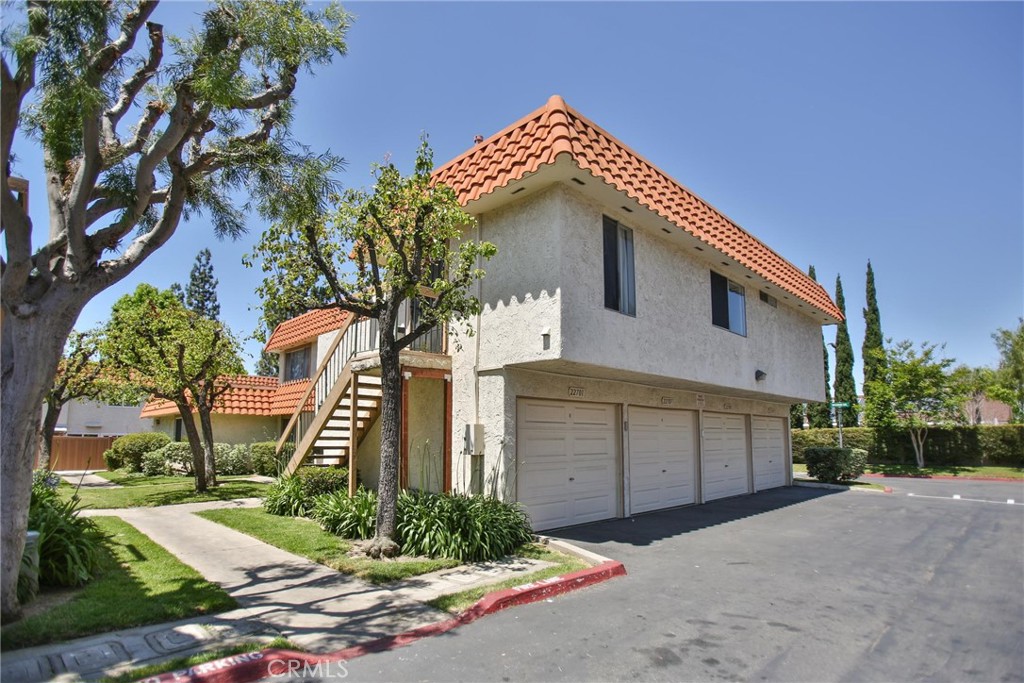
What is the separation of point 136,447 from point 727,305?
67.6 feet

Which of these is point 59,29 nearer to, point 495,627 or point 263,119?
point 263,119

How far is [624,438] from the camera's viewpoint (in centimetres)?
1227

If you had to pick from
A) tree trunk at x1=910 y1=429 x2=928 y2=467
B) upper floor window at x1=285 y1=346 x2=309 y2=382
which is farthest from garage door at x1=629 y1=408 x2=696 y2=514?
tree trunk at x1=910 y1=429 x2=928 y2=467

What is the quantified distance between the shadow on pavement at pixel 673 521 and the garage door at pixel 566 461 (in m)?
0.35

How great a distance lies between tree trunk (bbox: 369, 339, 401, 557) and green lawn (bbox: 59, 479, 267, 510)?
728 cm

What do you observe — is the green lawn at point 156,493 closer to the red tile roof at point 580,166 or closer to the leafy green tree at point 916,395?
the red tile roof at point 580,166

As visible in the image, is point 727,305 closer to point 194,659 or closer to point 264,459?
point 194,659

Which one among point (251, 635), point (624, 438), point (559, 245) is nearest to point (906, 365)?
point (624, 438)

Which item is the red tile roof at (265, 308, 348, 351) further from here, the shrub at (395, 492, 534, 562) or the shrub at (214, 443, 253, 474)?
the shrub at (395, 492, 534, 562)

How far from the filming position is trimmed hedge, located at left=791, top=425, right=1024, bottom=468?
2845 centimetres

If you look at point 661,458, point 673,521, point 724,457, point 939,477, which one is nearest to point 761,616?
point 673,521

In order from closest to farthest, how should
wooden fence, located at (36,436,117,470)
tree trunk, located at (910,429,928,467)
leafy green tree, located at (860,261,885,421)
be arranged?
wooden fence, located at (36,436,117,470), tree trunk, located at (910,429,928,467), leafy green tree, located at (860,261,885,421)

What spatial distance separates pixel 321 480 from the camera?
1236cm

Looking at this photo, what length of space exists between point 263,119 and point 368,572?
5.67m
